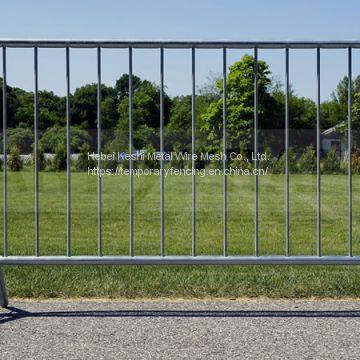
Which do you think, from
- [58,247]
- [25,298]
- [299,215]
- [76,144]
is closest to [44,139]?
[76,144]

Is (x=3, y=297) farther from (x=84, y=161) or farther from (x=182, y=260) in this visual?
(x=84, y=161)

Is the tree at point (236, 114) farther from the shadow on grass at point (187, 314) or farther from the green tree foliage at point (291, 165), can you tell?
the shadow on grass at point (187, 314)

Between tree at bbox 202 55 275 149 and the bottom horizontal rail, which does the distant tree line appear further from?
the bottom horizontal rail

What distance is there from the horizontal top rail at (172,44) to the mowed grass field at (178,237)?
201 centimetres

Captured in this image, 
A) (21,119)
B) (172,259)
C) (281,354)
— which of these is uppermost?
(21,119)

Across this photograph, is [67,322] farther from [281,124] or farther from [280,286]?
[281,124]

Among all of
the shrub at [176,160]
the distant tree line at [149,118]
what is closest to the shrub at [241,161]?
the distant tree line at [149,118]

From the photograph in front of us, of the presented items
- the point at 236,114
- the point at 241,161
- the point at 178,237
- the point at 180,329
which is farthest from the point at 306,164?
the point at 180,329

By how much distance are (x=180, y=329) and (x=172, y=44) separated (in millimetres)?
1994

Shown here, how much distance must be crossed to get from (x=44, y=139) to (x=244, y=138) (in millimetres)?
11767

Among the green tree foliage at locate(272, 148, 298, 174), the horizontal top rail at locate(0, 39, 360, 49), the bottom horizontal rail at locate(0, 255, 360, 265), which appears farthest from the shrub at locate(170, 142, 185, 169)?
the bottom horizontal rail at locate(0, 255, 360, 265)

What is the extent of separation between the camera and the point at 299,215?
→ 14.9 metres

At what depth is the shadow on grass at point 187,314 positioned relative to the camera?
18.1 feet

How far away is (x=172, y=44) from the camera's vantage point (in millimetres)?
5520
